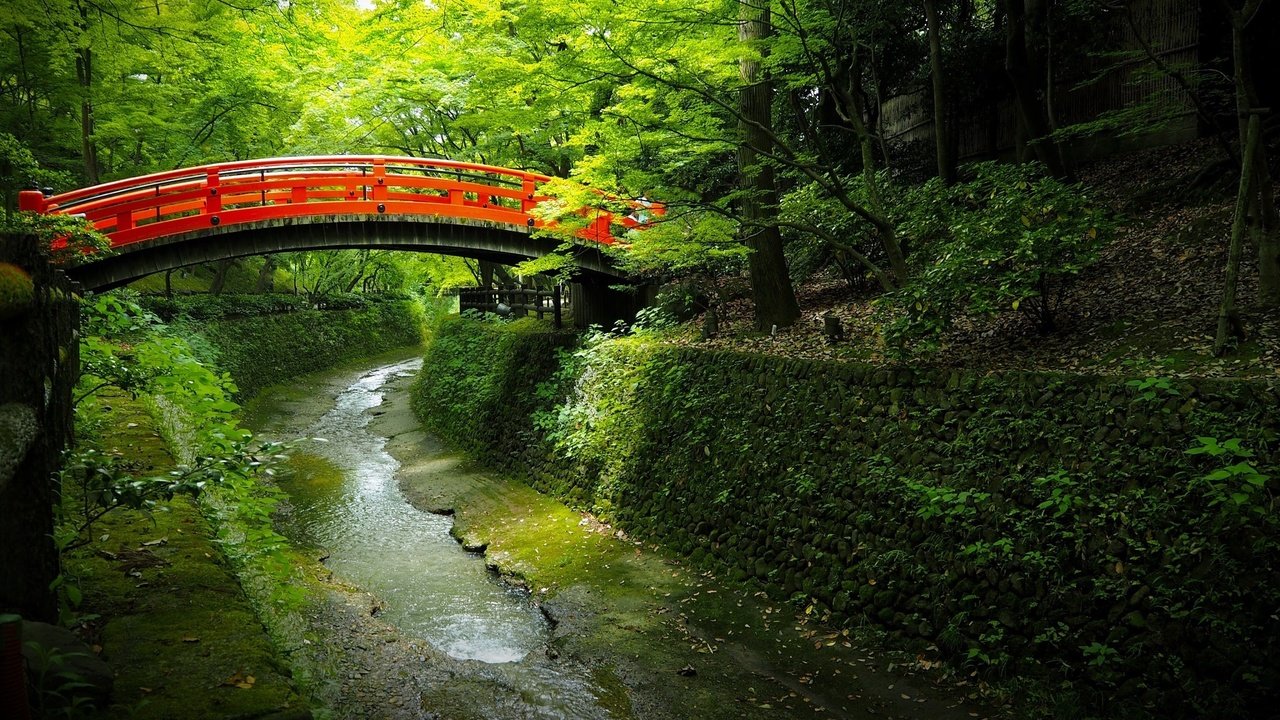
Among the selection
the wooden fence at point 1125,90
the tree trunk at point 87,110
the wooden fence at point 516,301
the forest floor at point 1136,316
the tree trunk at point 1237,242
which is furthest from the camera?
the wooden fence at point 516,301

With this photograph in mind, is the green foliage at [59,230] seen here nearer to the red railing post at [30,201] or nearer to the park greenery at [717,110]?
the red railing post at [30,201]

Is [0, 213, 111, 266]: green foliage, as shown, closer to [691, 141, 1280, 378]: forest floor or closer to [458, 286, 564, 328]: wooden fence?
[691, 141, 1280, 378]: forest floor

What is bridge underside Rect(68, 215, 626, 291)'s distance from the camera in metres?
12.2

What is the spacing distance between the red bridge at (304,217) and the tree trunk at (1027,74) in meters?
6.61

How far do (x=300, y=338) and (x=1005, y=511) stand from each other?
83.2 feet

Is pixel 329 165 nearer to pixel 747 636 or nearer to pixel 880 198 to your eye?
pixel 880 198

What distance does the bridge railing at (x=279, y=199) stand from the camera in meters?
11.9

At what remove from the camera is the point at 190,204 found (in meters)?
12.6

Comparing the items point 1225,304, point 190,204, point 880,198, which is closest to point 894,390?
point 1225,304

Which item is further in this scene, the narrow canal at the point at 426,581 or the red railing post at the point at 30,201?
the red railing post at the point at 30,201

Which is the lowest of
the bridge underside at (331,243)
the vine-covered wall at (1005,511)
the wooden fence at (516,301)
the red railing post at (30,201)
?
the vine-covered wall at (1005,511)

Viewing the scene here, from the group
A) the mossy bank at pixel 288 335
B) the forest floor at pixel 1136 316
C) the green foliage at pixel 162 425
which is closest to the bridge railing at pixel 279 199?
the green foliage at pixel 162 425

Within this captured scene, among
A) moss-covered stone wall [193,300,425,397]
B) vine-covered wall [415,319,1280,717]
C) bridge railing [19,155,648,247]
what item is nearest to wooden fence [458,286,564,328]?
bridge railing [19,155,648,247]

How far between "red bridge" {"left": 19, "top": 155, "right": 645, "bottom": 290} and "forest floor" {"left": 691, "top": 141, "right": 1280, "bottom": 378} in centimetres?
410
